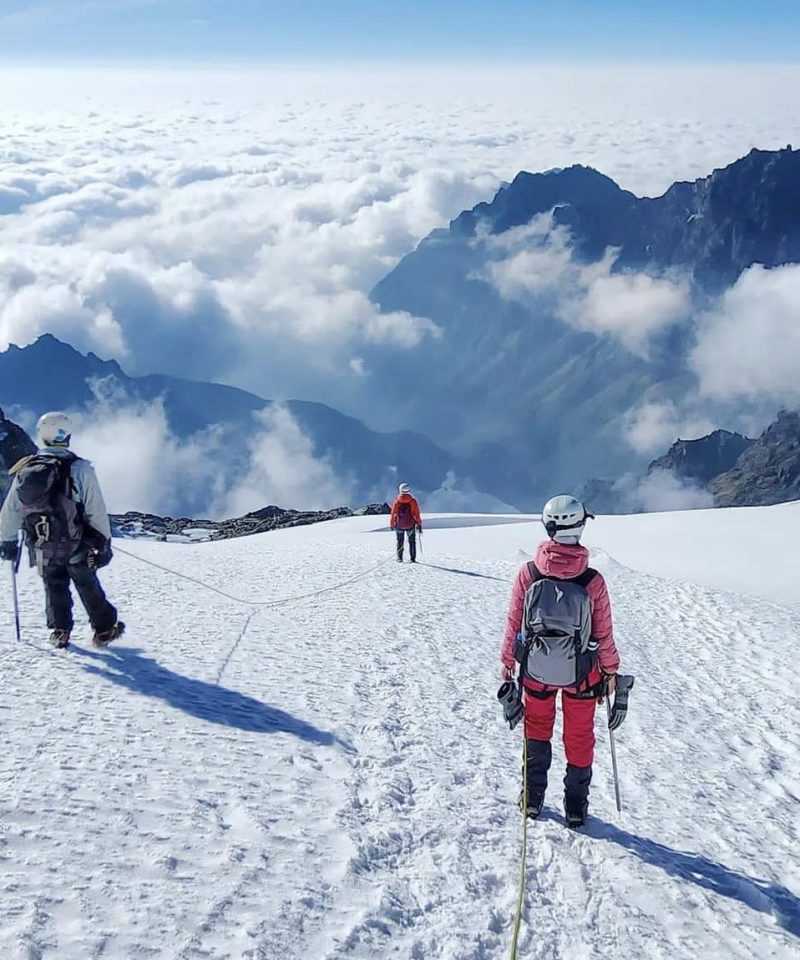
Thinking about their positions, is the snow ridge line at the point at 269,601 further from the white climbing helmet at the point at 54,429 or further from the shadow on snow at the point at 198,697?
the white climbing helmet at the point at 54,429

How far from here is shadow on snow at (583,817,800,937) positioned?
588cm

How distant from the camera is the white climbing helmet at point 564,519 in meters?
→ 6.04

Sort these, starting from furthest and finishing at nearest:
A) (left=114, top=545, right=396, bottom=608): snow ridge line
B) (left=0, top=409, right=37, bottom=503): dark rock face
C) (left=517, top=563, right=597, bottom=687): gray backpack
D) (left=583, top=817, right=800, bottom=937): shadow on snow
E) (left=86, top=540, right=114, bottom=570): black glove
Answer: (left=0, top=409, right=37, bottom=503): dark rock face
(left=114, top=545, right=396, bottom=608): snow ridge line
(left=86, top=540, right=114, bottom=570): black glove
(left=517, top=563, right=597, bottom=687): gray backpack
(left=583, top=817, right=800, bottom=937): shadow on snow

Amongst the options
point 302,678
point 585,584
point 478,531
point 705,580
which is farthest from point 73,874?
point 478,531

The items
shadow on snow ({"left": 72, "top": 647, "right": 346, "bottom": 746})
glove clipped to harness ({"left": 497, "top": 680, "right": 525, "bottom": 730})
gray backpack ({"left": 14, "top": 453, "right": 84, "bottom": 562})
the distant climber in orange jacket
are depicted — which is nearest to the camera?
glove clipped to harness ({"left": 497, "top": 680, "right": 525, "bottom": 730})

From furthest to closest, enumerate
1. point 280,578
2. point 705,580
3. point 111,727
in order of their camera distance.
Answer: point 705,580
point 280,578
point 111,727

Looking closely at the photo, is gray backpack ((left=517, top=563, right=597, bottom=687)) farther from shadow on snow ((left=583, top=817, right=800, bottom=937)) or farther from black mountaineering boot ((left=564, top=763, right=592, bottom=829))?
→ shadow on snow ((left=583, top=817, right=800, bottom=937))

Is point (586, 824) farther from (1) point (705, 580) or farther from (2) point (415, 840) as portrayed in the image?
(1) point (705, 580)

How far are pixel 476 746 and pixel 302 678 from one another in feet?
7.83

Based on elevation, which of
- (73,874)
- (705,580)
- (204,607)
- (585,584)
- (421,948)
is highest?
(585,584)

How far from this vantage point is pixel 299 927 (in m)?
4.89

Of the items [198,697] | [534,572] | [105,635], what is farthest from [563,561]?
[105,635]

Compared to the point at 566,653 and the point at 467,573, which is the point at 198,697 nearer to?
the point at 566,653

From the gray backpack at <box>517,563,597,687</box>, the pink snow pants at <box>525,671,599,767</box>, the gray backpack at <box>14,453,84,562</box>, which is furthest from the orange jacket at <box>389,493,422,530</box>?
the gray backpack at <box>517,563,597,687</box>
